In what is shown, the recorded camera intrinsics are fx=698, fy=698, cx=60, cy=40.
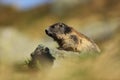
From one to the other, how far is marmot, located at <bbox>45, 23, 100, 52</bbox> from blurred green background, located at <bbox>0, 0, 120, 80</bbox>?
0.23 m

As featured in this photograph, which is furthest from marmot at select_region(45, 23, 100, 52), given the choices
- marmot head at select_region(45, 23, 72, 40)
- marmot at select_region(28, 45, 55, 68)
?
marmot at select_region(28, 45, 55, 68)

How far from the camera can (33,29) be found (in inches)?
603

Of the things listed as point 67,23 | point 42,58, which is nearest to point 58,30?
point 42,58

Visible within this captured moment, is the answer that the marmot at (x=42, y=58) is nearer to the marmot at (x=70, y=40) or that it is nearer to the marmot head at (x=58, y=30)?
the marmot at (x=70, y=40)

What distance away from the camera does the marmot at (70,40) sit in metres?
8.39

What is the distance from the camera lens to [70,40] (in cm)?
860

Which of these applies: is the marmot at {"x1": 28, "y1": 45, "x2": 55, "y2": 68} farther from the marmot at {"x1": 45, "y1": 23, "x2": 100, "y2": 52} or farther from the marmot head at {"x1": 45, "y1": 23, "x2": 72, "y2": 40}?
the marmot head at {"x1": 45, "y1": 23, "x2": 72, "y2": 40}

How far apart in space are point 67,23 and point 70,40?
6120 mm

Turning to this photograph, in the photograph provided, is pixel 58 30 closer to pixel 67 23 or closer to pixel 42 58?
pixel 42 58

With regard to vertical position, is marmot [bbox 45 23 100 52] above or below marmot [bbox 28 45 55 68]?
above

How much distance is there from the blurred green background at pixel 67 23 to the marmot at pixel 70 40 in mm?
234

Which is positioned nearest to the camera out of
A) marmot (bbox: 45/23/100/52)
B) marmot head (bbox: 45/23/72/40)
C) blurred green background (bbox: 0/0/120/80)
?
blurred green background (bbox: 0/0/120/80)

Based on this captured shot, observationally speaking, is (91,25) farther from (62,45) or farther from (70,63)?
(70,63)

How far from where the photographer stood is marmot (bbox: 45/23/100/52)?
27.5ft
